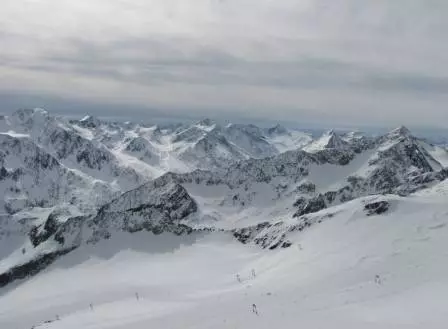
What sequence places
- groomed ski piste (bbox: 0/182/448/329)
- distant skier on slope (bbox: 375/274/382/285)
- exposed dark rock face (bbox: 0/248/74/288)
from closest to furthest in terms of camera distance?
groomed ski piste (bbox: 0/182/448/329), distant skier on slope (bbox: 375/274/382/285), exposed dark rock face (bbox: 0/248/74/288)

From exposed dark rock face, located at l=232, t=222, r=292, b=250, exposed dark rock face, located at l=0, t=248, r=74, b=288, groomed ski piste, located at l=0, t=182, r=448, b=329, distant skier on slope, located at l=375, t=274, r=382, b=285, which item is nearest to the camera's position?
groomed ski piste, located at l=0, t=182, r=448, b=329

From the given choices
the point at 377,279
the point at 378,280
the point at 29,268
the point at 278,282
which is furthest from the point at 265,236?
the point at 378,280

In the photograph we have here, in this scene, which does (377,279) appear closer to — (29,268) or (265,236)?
(265,236)

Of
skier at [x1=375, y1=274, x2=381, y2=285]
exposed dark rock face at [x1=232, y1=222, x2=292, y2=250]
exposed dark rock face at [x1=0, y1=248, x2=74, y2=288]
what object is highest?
skier at [x1=375, y1=274, x2=381, y2=285]

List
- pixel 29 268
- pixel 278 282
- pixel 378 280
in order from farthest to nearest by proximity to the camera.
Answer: pixel 29 268
pixel 278 282
pixel 378 280

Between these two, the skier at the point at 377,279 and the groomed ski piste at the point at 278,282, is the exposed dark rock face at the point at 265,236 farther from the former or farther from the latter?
the skier at the point at 377,279

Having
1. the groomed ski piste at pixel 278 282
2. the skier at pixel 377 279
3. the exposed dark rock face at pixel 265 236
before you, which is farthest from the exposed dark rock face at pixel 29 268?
the skier at pixel 377 279

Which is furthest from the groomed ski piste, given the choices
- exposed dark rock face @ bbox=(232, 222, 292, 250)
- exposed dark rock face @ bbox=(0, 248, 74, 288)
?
exposed dark rock face @ bbox=(0, 248, 74, 288)

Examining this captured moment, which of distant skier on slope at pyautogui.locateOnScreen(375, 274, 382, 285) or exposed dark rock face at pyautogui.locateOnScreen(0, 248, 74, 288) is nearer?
distant skier on slope at pyautogui.locateOnScreen(375, 274, 382, 285)

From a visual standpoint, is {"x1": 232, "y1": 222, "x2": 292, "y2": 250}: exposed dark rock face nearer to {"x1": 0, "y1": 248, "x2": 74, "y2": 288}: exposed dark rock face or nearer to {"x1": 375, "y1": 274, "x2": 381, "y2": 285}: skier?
{"x1": 0, "y1": 248, "x2": 74, "y2": 288}: exposed dark rock face
